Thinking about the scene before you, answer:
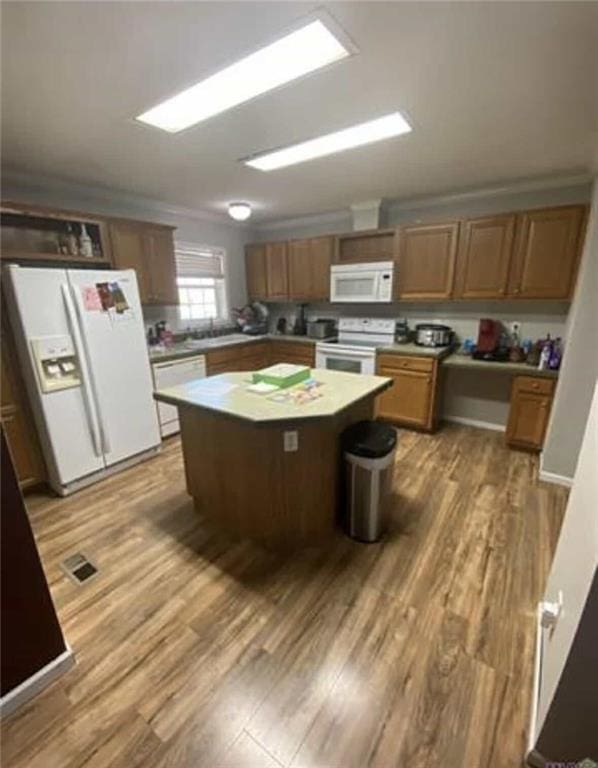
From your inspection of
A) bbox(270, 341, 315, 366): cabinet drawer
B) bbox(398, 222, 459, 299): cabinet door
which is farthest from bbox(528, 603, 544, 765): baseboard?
bbox(270, 341, 315, 366): cabinet drawer

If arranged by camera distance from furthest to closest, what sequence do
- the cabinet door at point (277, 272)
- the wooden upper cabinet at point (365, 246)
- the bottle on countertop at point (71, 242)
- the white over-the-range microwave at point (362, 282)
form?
the cabinet door at point (277, 272)
the wooden upper cabinet at point (365, 246)
the white over-the-range microwave at point (362, 282)
the bottle on countertop at point (71, 242)

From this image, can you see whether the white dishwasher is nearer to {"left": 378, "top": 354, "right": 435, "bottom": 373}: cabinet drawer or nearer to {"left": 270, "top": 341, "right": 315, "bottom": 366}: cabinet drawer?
{"left": 270, "top": 341, "right": 315, "bottom": 366}: cabinet drawer

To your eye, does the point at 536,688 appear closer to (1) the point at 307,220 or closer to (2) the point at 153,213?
(2) the point at 153,213

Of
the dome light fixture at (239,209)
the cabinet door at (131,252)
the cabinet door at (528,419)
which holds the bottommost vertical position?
the cabinet door at (528,419)

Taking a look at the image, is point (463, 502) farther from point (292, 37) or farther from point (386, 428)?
point (292, 37)

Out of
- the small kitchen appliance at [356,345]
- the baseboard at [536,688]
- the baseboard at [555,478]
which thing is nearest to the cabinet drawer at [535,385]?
the baseboard at [555,478]

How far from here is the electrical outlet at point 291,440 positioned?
198 centimetres

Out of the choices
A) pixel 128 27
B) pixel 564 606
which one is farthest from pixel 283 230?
pixel 564 606

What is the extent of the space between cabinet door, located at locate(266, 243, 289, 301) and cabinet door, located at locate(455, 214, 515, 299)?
2213 mm

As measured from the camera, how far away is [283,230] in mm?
5129

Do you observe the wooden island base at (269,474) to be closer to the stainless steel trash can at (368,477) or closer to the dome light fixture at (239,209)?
the stainless steel trash can at (368,477)

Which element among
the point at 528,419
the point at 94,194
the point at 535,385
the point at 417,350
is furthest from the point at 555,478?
the point at 94,194

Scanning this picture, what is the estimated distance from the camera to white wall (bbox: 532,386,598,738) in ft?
3.45

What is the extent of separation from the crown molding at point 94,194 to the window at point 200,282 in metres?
0.38
